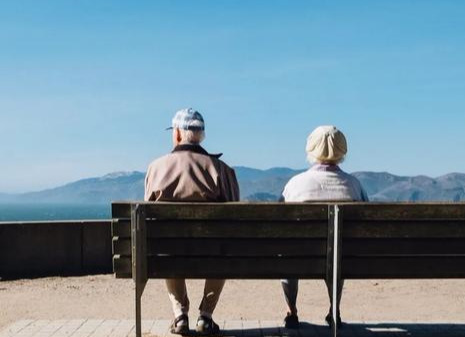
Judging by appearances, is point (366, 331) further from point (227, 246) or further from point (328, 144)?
point (227, 246)

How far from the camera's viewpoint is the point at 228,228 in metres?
5.18

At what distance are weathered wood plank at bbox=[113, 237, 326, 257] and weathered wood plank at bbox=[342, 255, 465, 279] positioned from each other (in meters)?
0.29

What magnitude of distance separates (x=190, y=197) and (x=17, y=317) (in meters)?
2.79

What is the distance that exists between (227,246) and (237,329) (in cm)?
123

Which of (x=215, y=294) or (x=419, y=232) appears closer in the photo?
(x=419, y=232)

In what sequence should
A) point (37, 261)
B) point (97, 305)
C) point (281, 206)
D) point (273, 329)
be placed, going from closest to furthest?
1. point (281, 206)
2. point (273, 329)
3. point (97, 305)
4. point (37, 261)

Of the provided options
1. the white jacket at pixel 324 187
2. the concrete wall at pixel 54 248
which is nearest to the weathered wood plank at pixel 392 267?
the white jacket at pixel 324 187

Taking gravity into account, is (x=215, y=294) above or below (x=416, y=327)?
above

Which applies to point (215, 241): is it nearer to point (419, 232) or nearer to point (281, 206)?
point (281, 206)

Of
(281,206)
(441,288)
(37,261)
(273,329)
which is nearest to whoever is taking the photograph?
(281,206)

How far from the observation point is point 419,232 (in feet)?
17.1

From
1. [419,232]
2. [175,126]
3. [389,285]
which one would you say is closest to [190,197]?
[175,126]

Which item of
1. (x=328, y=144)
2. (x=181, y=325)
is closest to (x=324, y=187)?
(x=328, y=144)

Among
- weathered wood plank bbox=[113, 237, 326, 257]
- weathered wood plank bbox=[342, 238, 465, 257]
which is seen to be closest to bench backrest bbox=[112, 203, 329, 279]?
weathered wood plank bbox=[113, 237, 326, 257]
